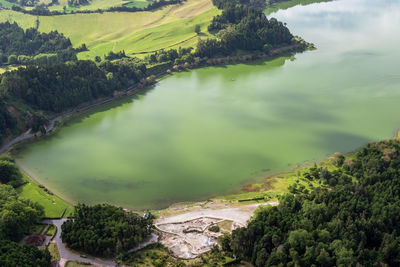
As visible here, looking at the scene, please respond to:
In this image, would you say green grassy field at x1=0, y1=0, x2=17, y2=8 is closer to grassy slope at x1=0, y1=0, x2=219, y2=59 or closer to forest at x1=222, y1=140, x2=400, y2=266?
grassy slope at x1=0, y1=0, x2=219, y2=59

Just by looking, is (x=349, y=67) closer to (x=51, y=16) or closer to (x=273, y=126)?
(x=273, y=126)

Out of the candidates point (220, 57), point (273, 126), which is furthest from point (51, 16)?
point (273, 126)

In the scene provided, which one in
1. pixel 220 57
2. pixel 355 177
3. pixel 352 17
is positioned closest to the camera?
pixel 355 177

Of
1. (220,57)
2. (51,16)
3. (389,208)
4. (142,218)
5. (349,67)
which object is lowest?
(389,208)

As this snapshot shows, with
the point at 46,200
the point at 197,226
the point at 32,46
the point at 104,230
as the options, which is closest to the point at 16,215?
the point at 46,200

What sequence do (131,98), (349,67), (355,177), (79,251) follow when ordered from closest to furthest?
(79,251), (355,177), (131,98), (349,67)

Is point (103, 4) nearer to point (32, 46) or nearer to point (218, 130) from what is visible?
point (32, 46)

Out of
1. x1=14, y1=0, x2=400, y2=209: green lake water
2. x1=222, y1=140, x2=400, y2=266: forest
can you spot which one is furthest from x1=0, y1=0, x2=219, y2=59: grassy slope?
x1=222, y1=140, x2=400, y2=266: forest
